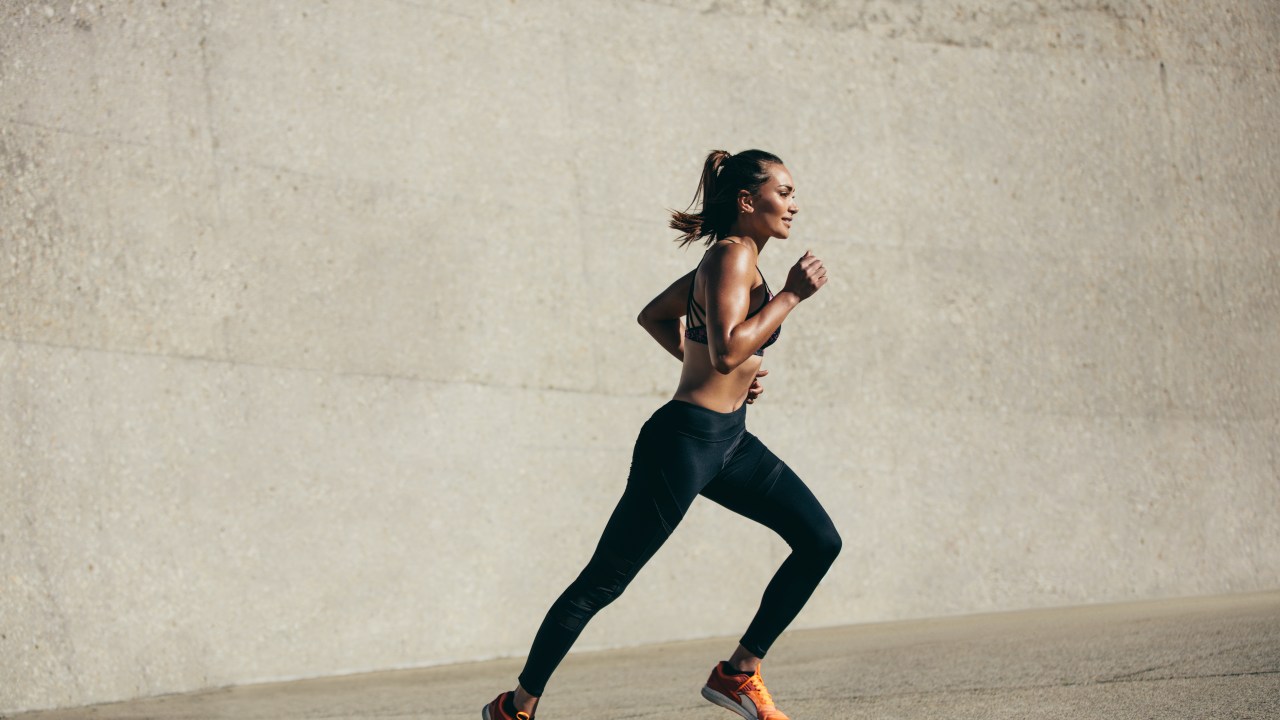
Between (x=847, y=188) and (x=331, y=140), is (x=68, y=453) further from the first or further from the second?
(x=847, y=188)

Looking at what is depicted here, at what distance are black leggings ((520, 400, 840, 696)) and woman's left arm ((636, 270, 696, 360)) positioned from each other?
401mm

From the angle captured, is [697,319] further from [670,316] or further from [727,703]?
[727,703]

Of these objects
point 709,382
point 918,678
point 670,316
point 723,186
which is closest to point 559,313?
point 670,316

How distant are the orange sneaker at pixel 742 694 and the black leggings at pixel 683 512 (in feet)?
0.30

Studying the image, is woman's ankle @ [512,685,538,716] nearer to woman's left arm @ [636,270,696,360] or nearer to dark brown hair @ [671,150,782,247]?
woman's left arm @ [636,270,696,360]

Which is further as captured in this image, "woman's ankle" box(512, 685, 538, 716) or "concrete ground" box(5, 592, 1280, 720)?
"concrete ground" box(5, 592, 1280, 720)

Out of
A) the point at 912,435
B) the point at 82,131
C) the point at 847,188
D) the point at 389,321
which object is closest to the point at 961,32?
the point at 847,188

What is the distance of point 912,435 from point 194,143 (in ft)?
14.4

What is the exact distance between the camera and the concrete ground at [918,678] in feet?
12.1

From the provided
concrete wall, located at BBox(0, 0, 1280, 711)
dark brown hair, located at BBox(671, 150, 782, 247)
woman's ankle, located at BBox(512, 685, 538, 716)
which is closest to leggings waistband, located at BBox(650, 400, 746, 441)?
dark brown hair, located at BBox(671, 150, 782, 247)

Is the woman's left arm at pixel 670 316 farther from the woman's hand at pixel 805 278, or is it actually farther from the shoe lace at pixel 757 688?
the shoe lace at pixel 757 688

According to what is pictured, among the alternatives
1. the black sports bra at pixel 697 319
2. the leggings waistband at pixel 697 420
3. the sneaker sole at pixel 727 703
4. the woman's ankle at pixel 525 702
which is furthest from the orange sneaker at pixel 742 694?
the black sports bra at pixel 697 319

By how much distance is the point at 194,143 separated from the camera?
228 inches

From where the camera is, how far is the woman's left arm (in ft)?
12.2
